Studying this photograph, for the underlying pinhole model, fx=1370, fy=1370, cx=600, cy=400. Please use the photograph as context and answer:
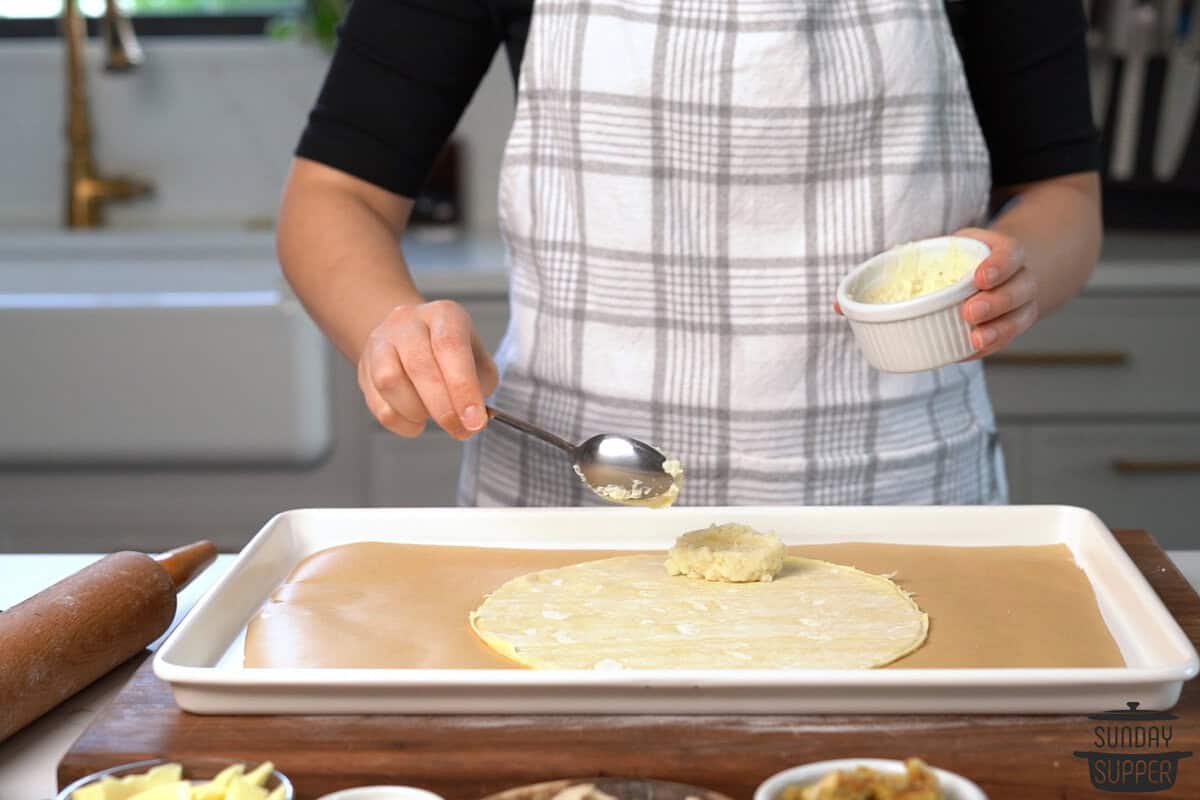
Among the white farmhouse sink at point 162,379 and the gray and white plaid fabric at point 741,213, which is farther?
the white farmhouse sink at point 162,379

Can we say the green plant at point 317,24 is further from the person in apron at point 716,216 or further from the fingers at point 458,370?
the fingers at point 458,370

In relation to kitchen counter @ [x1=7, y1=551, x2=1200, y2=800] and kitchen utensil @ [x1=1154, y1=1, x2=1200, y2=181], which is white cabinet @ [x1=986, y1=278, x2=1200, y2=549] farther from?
kitchen counter @ [x1=7, y1=551, x2=1200, y2=800]

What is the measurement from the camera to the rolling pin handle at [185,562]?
3.04 ft

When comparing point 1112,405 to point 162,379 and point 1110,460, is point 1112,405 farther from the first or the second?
point 162,379

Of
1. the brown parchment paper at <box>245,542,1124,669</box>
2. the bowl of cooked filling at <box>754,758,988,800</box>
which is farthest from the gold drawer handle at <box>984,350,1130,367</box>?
the bowl of cooked filling at <box>754,758,988,800</box>

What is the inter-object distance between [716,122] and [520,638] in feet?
1.66

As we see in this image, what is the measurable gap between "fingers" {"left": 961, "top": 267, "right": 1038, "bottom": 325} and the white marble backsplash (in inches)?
64.7

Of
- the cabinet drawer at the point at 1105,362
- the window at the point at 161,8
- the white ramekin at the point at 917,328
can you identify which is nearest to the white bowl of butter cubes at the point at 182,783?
the white ramekin at the point at 917,328

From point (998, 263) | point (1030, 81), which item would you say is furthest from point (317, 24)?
point (998, 263)

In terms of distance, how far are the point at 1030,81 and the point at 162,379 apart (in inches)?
54.1

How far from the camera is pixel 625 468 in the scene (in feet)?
3.29

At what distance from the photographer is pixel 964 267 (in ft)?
3.32

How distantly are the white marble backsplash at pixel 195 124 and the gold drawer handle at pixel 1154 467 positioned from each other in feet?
3.85

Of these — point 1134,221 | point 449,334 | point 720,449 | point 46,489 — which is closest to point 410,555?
point 449,334
